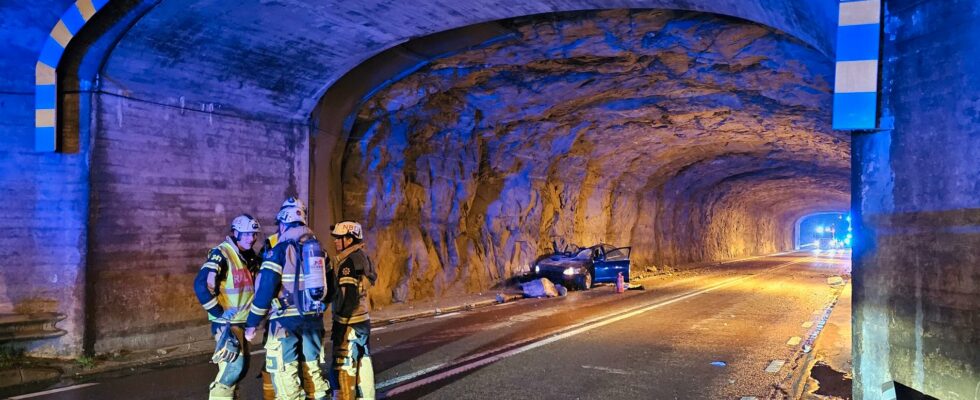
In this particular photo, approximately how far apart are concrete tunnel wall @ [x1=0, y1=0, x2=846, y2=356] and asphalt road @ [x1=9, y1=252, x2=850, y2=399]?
4.94 ft

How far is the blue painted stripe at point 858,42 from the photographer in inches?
177

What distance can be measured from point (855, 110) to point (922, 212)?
35.3 inches

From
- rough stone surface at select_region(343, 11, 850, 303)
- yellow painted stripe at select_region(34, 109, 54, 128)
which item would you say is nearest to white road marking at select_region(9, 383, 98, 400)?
yellow painted stripe at select_region(34, 109, 54, 128)

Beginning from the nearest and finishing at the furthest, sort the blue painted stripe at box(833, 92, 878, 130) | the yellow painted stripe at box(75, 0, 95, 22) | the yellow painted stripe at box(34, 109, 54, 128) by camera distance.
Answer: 1. the blue painted stripe at box(833, 92, 878, 130)
2. the yellow painted stripe at box(75, 0, 95, 22)
3. the yellow painted stripe at box(34, 109, 54, 128)

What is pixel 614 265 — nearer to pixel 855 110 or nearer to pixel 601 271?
pixel 601 271

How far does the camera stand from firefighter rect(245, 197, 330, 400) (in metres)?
4.65

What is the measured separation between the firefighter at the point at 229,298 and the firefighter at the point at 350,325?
74cm

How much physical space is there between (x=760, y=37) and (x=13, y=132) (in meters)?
10.9

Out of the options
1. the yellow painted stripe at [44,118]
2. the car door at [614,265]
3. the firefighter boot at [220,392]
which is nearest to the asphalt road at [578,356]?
the firefighter boot at [220,392]

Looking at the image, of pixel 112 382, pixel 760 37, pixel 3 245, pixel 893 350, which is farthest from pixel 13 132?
pixel 760 37

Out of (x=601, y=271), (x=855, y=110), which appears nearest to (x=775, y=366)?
(x=855, y=110)

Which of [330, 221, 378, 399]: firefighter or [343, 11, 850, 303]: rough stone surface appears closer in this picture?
[330, 221, 378, 399]: firefighter

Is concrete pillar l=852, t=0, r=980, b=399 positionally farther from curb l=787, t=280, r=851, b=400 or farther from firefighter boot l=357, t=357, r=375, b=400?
firefighter boot l=357, t=357, r=375, b=400

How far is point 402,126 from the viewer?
13562 millimetres
